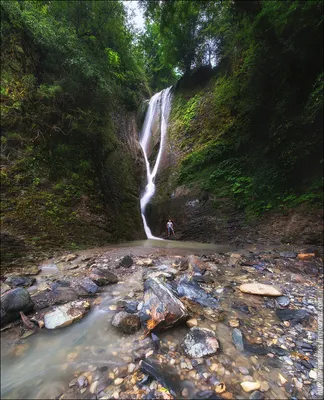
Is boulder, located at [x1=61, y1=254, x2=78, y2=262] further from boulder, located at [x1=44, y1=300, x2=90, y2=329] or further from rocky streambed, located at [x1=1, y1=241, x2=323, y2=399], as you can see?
boulder, located at [x1=44, y1=300, x2=90, y2=329]

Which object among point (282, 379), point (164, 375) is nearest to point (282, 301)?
point (282, 379)

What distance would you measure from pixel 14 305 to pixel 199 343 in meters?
2.30

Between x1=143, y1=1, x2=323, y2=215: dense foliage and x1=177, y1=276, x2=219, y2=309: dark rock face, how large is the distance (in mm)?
4371

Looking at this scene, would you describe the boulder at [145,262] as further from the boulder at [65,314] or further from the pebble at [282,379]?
the pebble at [282,379]

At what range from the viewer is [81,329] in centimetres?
222

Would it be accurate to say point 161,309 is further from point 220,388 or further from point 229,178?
point 229,178

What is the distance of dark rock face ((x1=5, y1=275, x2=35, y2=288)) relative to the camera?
10.0 ft

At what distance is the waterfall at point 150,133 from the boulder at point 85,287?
20.6 feet

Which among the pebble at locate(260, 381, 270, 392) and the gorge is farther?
the gorge

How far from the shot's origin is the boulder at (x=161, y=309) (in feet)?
6.97

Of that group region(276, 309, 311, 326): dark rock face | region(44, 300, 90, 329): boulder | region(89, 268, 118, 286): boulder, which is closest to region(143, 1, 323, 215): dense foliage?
region(276, 309, 311, 326): dark rock face

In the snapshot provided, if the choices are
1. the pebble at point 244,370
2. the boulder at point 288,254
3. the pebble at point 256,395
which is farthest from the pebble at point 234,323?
the boulder at point 288,254

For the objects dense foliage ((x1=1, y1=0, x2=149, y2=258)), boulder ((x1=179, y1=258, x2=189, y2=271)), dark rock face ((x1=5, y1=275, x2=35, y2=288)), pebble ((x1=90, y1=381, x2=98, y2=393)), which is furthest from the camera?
dense foliage ((x1=1, y1=0, x2=149, y2=258))

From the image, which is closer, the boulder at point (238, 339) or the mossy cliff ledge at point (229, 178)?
A: the boulder at point (238, 339)
